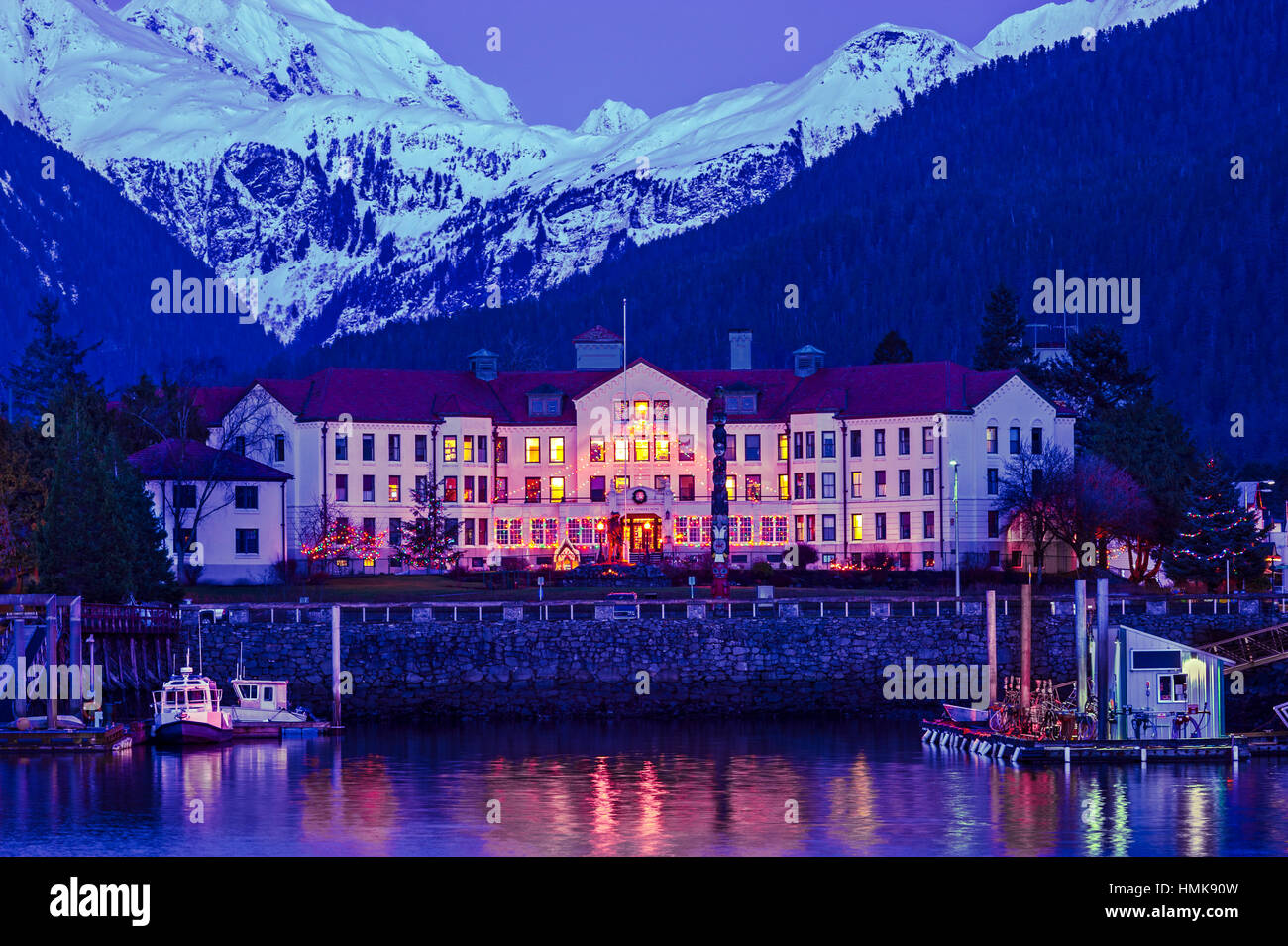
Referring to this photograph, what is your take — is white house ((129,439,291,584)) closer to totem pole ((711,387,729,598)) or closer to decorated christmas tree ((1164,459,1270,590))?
totem pole ((711,387,729,598))

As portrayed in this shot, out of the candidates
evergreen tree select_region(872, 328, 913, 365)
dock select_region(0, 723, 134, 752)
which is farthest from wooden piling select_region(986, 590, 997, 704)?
evergreen tree select_region(872, 328, 913, 365)

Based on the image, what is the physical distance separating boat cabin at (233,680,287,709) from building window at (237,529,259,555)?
31.7m

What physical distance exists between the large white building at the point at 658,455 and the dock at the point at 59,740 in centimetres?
4443

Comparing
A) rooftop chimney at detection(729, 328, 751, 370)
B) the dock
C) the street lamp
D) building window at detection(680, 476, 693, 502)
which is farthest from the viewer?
rooftop chimney at detection(729, 328, 751, 370)

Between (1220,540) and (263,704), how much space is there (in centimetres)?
5017

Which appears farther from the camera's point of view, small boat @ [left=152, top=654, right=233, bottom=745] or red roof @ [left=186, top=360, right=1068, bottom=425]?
red roof @ [left=186, top=360, right=1068, bottom=425]

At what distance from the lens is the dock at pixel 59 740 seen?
232 ft

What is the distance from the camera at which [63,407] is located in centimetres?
10425

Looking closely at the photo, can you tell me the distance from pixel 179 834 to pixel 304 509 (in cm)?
6423

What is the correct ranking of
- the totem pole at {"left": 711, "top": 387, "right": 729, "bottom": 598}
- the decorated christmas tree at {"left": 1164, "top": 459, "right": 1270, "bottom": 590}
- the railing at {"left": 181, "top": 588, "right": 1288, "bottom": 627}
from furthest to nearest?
the decorated christmas tree at {"left": 1164, "top": 459, "right": 1270, "bottom": 590} < the totem pole at {"left": 711, "top": 387, "right": 729, "bottom": 598} < the railing at {"left": 181, "top": 588, "right": 1288, "bottom": 627}

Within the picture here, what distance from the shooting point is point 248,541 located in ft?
373

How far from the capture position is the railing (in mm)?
86188

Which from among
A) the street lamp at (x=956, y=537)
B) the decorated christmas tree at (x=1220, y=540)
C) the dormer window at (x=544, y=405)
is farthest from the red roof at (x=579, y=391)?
the decorated christmas tree at (x=1220, y=540)

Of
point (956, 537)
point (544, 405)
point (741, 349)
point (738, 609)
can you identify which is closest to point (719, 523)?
point (956, 537)
